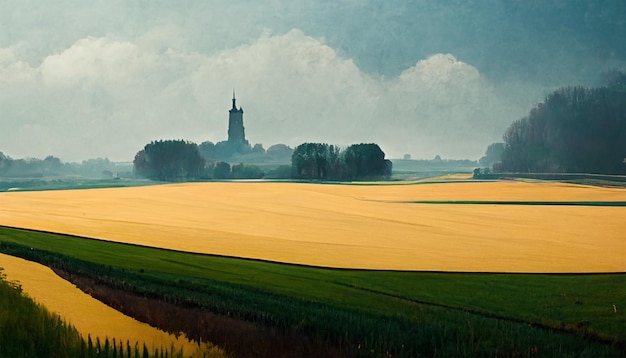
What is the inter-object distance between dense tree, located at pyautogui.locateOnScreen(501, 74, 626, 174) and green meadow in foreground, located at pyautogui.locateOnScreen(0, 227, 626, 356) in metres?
5.41

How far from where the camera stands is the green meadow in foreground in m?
3.87

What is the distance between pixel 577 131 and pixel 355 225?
5.11 m

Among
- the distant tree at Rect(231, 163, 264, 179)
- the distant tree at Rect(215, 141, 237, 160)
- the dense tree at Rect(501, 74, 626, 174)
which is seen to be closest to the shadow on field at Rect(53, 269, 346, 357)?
the dense tree at Rect(501, 74, 626, 174)

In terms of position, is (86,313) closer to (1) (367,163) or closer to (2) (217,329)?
(2) (217,329)

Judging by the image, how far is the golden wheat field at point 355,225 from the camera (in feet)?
23.1

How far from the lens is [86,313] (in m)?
3.64

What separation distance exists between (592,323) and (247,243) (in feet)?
13.4

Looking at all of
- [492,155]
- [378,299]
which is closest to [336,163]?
[492,155]

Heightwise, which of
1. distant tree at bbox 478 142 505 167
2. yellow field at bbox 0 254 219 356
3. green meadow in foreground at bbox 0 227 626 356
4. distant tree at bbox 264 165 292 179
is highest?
distant tree at bbox 478 142 505 167

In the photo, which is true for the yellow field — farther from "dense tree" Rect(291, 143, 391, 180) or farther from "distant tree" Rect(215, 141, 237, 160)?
"distant tree" Rect(215, 141, 237, 160)

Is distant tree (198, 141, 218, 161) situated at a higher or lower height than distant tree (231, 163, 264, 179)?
higher

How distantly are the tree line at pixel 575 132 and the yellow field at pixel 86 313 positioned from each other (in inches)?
372

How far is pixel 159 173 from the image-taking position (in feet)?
40.5

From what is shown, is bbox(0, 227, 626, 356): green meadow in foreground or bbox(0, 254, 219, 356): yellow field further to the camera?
bbox(0, 227, 626, 356): green meadow in foreground
